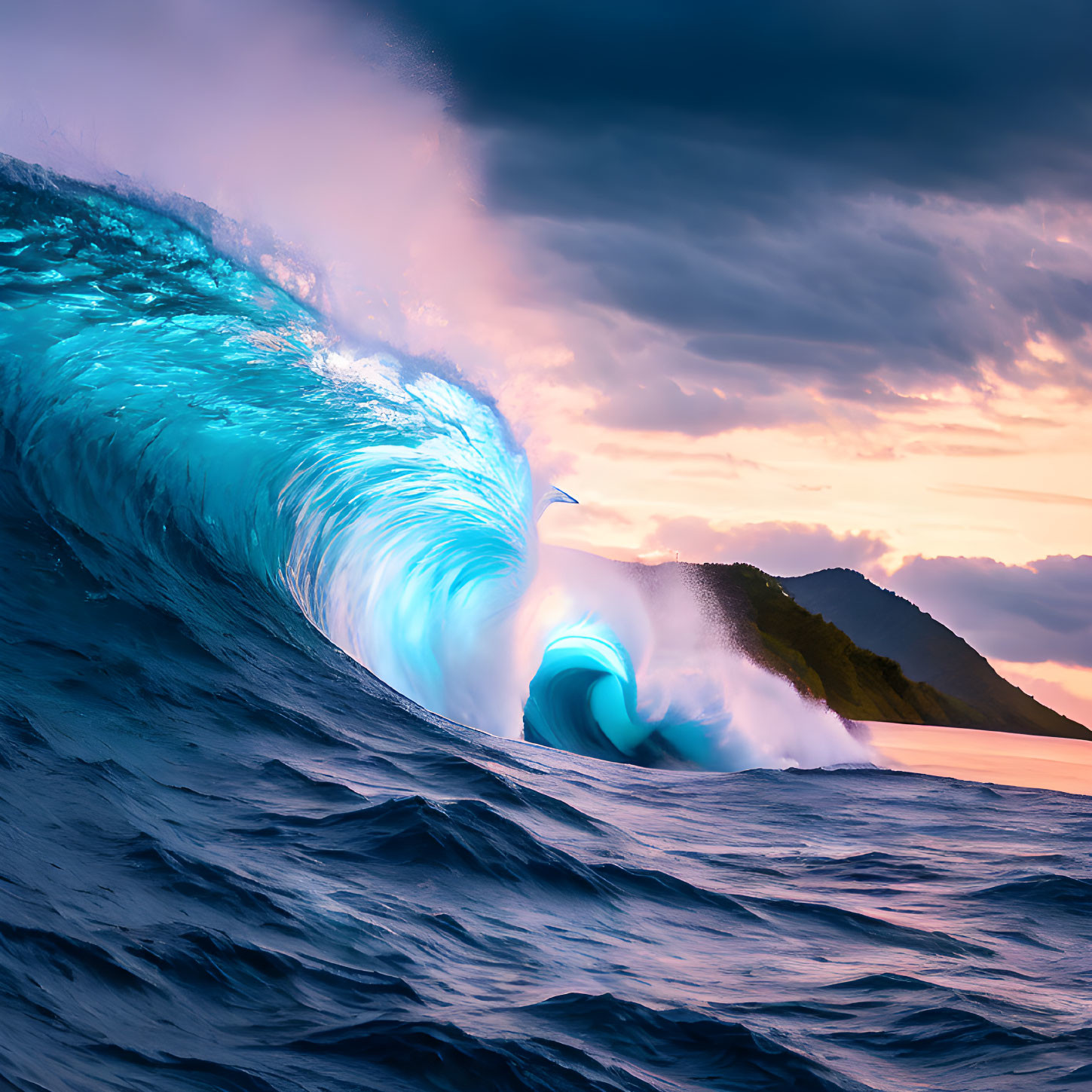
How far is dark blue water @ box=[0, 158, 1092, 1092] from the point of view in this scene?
343 centimetres

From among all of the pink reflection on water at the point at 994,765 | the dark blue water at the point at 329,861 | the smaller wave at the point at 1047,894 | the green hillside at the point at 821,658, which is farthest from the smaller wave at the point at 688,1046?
the green hillside at the point at 821,658

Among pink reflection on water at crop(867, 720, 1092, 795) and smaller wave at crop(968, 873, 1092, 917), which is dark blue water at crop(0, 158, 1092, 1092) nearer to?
smaller wave at crop(968, 873, 1092, 917)

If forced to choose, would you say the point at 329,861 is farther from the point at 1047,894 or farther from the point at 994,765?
the point at 994,765

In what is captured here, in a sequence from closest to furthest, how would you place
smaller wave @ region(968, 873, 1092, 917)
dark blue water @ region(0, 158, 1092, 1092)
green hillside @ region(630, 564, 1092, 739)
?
dark blue water @ region(0, 158, 1092, 1092) < smaller wave @ region(968, 873, 1092, 917) < green hillside @ region(630, 564, 1092, 739)

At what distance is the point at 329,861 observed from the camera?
5195 mm

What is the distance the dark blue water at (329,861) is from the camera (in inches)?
135

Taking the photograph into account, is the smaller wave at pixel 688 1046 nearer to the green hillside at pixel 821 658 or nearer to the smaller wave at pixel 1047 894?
the smaller wave at pixel 1047 894

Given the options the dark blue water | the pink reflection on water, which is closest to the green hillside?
the pink reflection on water

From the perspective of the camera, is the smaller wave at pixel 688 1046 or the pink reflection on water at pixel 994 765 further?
the pink reflection on water at pixel 994 765

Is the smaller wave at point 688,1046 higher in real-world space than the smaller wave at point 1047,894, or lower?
lower

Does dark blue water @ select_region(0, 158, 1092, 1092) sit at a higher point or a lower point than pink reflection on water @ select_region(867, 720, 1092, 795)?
lower

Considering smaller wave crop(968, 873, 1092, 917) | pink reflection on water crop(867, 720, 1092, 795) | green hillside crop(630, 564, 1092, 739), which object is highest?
green hillside crop(630, 564, 1092, 739)

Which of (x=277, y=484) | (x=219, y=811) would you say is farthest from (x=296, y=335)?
(x=219, y=811)

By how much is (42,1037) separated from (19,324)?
364 inches
